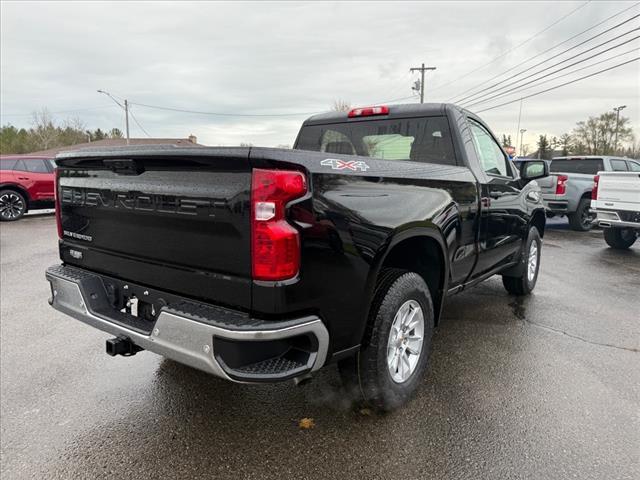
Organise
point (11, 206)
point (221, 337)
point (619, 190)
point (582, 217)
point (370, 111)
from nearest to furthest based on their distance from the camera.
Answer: point (221, 337) < point (370, 111) < point (619, 190) < point (582, 217) < point (11, 206)

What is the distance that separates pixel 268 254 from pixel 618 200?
8.05 metres

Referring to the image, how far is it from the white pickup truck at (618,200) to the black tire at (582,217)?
2877mm

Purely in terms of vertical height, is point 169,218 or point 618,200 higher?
point 169,218

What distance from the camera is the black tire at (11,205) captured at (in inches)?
475

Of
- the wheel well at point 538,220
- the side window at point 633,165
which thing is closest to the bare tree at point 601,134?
the side window at point 633,165

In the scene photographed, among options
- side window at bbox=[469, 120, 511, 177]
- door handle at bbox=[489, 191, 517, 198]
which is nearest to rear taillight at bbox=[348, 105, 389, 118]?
side window at bbox=[469, 120, 511, 177]

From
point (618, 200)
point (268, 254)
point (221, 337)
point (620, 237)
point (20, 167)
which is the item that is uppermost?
point (20, 167)

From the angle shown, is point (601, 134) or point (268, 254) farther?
point (601, 134)

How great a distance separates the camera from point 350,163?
91.2 inches

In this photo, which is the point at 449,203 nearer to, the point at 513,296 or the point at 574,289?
the point at 513,296

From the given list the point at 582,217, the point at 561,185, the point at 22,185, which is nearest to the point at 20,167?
the point at 22,185

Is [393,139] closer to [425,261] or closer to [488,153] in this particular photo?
[488,153]

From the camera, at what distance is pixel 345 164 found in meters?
2.28

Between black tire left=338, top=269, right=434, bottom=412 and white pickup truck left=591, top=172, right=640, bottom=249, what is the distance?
6.68 metres
